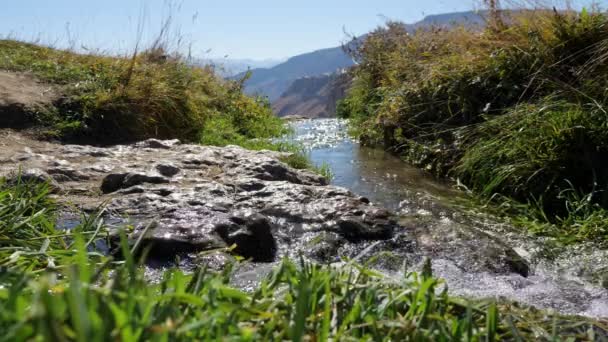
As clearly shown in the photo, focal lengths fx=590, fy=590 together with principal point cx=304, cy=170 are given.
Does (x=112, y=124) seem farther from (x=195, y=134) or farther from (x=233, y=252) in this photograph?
(x=233, y=252)

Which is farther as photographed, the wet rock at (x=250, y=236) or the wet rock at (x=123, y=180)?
the wet rock at (x=123, y=180)

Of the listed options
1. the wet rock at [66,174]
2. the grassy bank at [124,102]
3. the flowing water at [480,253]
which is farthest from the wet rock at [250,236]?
the grassy bank at [124,102]

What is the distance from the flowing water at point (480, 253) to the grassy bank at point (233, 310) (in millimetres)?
842

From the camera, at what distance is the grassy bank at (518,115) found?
13.3ft

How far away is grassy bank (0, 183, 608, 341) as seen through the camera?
71cm

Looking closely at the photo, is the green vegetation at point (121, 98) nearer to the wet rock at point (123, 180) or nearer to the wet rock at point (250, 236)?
the wet rock at point (123, 180)

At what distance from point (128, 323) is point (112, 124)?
5.75 meters

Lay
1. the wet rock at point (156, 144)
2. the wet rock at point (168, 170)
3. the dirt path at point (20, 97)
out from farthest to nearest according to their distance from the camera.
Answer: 1. the dirt path at point (20, 97)
2. the wet rock at point (156, 144)
3. the wet rock at point (168, 170)

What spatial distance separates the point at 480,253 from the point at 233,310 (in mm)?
2438

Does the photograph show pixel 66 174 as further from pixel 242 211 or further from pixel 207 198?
pixel 242 211

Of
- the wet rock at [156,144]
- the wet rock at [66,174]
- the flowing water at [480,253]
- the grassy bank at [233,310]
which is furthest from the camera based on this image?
the wet rock at [156,144]

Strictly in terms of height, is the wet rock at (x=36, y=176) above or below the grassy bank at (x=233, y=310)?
below

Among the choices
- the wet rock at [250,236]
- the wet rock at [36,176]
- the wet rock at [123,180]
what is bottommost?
the wet rock at [250,236]

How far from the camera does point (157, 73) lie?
24.0 ft
